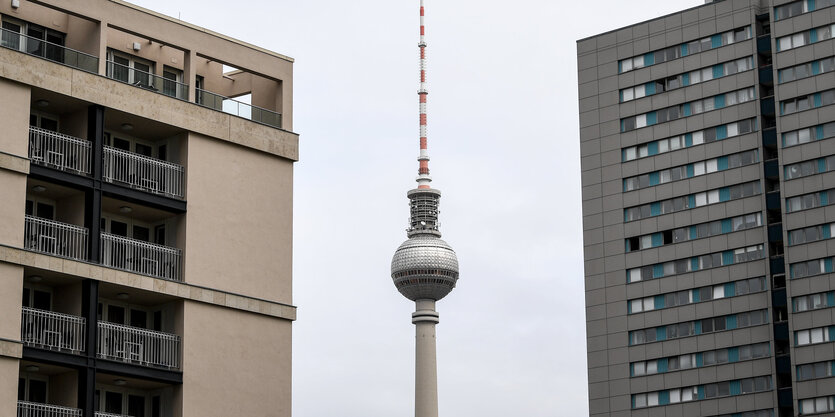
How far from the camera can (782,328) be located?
12331 cm

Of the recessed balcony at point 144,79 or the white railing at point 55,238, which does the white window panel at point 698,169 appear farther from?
the white railing at point 55,238

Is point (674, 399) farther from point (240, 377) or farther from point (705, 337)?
point (240, 377)

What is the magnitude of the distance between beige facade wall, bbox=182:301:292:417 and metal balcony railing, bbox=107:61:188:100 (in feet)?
23.4

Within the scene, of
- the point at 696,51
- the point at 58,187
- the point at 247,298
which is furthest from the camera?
the point at 696,51

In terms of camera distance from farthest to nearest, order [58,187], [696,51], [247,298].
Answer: [696,51], [247,298], [58,187]

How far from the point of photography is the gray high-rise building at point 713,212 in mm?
122312

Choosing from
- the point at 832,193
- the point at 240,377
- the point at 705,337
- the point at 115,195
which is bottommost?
the point at 240,377

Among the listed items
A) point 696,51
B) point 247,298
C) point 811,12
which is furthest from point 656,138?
point 247,298

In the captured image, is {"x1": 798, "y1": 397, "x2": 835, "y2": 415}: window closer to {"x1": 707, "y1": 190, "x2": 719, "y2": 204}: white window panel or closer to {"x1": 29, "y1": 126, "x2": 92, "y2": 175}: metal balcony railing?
{"x1": 707, "y1": 190, "x2": 719, "y2": 204}: white window panel

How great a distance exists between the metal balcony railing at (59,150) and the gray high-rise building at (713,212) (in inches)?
3193

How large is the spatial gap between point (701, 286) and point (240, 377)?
8217 centimetres

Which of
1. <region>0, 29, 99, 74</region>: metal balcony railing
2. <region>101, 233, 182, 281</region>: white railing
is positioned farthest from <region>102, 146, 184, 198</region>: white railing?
<region>0, 29, 99, 74</region>: metal balcony railing

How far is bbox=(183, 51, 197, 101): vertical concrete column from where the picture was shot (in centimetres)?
5212

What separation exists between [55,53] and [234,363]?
36.7 feet
